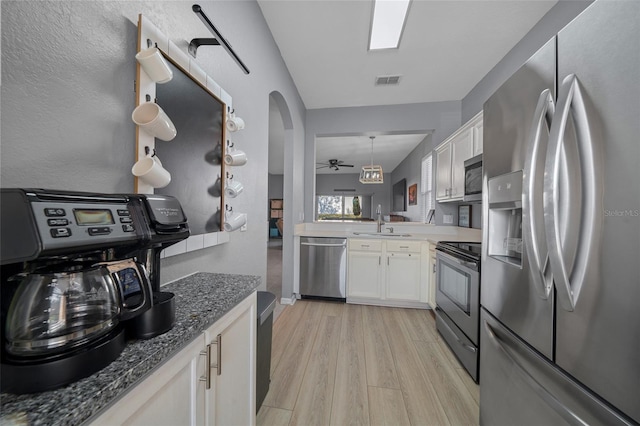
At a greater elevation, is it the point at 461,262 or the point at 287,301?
the point at 461,262

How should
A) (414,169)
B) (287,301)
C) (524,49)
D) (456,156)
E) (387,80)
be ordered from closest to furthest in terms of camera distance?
1. (524,49)
2. (456,156)
3. (387,80)
4. (287,301)
5. (414,169)

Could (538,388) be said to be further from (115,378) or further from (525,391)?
(115,378)

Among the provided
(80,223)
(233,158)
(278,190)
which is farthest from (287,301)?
(278,190)

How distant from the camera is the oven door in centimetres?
174

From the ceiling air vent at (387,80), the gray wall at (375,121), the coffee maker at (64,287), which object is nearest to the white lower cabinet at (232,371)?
the coffee maker at (64,287)

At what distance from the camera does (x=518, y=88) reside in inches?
41.3

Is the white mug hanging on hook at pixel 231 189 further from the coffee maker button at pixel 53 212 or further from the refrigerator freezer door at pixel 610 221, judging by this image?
the refrigerator freezer door at pixel 610 221

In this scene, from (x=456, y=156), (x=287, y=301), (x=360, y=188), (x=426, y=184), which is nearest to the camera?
(x=456, y=156)

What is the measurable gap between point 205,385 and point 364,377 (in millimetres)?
1389

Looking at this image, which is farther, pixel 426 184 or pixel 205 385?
pixel 426 184

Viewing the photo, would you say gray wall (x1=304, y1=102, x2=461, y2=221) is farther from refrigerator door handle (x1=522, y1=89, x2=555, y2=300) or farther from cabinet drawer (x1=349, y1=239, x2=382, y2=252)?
refrigerator door handle (x1=522, y1=89, x2=555, y2=300)

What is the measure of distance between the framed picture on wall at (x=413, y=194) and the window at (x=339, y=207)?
363 centimetres

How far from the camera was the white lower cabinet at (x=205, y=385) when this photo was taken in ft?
1.67

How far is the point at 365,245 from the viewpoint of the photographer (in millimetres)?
3199
